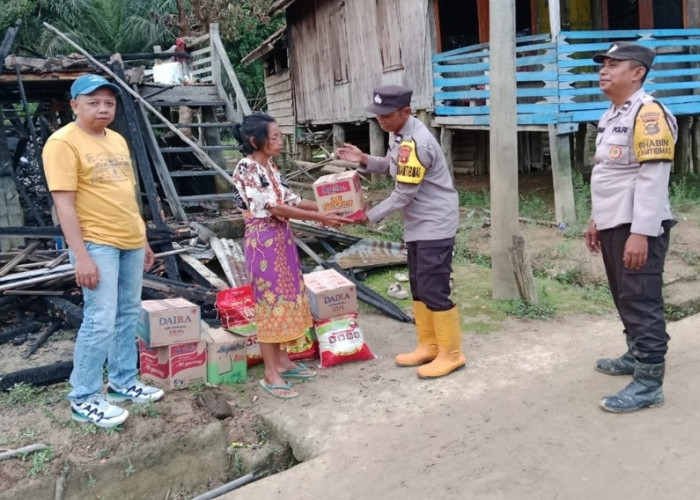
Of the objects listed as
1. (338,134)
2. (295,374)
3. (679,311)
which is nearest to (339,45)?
(338,134)

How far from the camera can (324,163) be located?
45.7 ft

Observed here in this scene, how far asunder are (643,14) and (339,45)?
656cm

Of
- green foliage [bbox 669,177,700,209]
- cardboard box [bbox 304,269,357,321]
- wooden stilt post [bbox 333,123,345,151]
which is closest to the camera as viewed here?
cardboard box [bbox 304,269,357,321]

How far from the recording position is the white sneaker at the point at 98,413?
10.8 feet

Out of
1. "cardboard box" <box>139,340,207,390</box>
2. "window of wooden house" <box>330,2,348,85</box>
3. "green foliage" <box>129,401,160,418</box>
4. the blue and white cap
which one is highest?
A: "window of wooden house" <box>330,2,348,85</box>

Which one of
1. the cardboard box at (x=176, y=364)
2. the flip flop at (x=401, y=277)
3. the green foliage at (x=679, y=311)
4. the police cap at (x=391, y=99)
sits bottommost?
the green foliage at (x=679, y=311)

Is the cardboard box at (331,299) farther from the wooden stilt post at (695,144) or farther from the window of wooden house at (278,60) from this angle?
the window of wooden house at (278,60)

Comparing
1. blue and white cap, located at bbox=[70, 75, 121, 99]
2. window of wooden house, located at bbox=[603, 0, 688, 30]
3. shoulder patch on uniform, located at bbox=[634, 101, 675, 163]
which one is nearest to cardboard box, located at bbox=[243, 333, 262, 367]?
blue and white cap, located at bbox=[70, 75, 121, 99]

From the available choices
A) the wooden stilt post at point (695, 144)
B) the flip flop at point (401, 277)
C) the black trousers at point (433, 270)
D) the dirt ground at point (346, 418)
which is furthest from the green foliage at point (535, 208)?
the black trousers at point (433, 270)

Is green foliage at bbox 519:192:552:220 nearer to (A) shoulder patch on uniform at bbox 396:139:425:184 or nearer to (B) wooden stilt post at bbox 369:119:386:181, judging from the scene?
(B) wooden stilt post at bbox 369:119:386:181

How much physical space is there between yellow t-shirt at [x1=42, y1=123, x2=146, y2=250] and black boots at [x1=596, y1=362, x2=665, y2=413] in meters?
2.71

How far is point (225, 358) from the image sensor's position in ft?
13.0

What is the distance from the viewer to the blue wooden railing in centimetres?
810

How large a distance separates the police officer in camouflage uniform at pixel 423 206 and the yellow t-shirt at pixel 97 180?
4.40 ft
